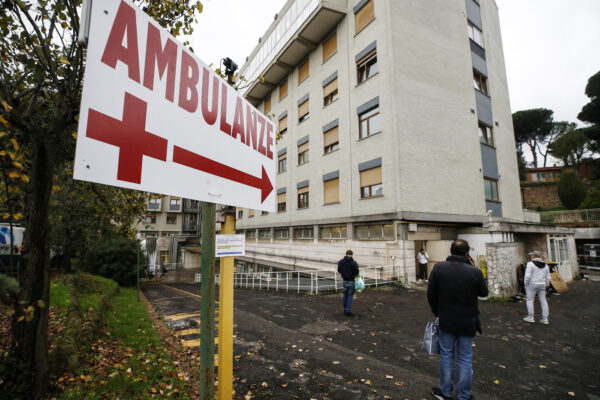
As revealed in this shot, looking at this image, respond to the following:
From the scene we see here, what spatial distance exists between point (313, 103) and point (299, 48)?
4.42 m

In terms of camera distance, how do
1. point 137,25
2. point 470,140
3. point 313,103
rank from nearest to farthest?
point 137,25, point 470,140, point 313,103

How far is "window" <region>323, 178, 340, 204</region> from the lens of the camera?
1648 centimetres

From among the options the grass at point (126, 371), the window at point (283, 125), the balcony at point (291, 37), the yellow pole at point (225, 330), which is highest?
the balcony at point (291, 37)

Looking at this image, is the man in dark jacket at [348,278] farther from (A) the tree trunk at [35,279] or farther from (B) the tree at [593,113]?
(B) the tree at [593,113]

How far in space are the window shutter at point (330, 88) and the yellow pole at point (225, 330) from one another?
17588 mm

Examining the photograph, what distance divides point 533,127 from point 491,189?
53.7 metres

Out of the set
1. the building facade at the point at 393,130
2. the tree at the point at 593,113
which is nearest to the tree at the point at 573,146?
the tree at the point at 593,113

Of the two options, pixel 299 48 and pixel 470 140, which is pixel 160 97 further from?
pixel 299 48

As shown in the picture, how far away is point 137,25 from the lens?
1.28 meters

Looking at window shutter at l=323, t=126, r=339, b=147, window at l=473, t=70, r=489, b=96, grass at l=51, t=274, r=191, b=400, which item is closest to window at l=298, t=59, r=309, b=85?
window shutter at l=323, t=126, r=339, b=147

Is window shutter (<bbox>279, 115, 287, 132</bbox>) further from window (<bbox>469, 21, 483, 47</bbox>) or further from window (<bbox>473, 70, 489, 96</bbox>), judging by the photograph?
window (<bbox>469, 21, 483, 47</bbox>)

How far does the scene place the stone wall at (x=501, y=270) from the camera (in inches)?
388

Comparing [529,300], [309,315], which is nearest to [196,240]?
[309,315]

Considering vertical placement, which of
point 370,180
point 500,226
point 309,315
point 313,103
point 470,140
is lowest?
point 309,315
